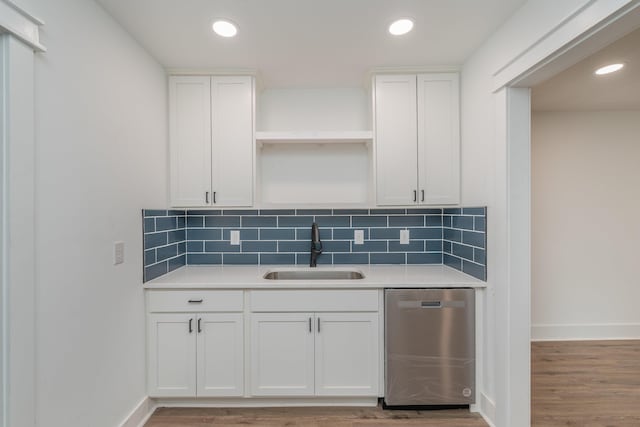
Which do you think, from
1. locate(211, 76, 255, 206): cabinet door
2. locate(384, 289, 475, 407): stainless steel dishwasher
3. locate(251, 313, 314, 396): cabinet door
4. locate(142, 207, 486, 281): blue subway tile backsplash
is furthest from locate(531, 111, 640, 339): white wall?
locate(211, 76, 255, 206): cabinet door

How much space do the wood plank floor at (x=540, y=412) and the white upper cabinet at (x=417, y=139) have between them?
1444mm

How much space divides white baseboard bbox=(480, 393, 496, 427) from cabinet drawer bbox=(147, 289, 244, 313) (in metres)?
1.67

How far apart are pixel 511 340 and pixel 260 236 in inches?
75.6

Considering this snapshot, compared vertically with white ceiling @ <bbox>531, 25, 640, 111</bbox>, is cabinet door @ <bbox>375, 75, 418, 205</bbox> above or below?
below

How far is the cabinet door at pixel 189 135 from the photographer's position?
2.30 m

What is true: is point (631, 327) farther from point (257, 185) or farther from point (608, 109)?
point (257, 185)

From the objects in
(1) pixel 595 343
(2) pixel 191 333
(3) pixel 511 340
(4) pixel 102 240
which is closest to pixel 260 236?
(2) pixel 191 333

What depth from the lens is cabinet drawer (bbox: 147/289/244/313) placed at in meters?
2.01

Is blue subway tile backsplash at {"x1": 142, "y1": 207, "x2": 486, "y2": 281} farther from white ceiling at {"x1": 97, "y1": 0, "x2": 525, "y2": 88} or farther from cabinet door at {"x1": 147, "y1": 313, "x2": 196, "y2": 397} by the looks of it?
white ceiling at {"x1": 97, "y1": 0, "x2": 525, "y2": 88}

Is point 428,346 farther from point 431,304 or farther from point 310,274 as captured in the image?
point 310,274

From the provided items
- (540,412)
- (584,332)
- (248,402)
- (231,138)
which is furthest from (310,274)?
(584,332)

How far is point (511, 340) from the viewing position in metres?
1.76

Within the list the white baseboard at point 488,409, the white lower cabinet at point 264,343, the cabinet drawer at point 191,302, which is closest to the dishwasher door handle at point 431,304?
the white lower cabinet at point 264,343

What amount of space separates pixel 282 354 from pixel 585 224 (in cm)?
326
